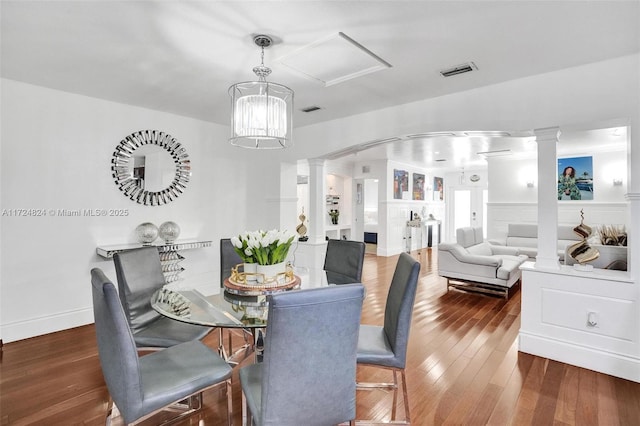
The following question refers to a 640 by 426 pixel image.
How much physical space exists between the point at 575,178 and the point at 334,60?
→ 7.06 metres

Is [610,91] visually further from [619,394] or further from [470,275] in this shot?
[470,275]

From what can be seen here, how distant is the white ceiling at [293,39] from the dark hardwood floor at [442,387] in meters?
2.49

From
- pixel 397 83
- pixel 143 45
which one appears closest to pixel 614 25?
Answer: pixel 397 83

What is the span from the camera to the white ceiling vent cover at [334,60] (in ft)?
7.59

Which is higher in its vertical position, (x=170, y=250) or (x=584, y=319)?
(x=170, y=250)

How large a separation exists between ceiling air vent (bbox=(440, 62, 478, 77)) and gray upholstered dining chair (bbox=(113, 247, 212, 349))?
9.30ft

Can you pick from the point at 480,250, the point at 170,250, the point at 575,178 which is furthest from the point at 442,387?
the point at 575,178

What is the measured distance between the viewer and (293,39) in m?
2.28

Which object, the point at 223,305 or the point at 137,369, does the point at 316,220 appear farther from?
the point at 137,369

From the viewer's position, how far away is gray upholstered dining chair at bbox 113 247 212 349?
2154 mm

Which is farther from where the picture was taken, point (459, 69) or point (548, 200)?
point (548, 200)

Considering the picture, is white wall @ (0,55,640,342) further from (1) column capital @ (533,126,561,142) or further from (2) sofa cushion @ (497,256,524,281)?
(2) sofa cushion @ (497,256,524,281)

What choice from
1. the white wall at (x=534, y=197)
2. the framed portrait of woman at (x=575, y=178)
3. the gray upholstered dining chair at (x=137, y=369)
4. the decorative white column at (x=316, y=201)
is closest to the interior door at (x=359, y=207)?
the white wall at (x=534, y=197)

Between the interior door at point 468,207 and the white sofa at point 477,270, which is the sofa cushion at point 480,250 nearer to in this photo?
the white sofa at point 477,270
